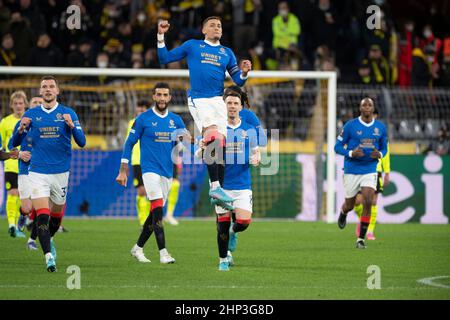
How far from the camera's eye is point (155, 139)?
14.2 meters

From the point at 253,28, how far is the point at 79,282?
1637 centimetres

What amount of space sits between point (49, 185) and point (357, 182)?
6.18m

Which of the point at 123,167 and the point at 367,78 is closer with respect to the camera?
the point at 123,167

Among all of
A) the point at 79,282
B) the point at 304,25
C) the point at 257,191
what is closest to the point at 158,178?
the point at 79,282

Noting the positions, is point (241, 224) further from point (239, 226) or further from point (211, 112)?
point (211, 112)

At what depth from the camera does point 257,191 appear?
23.8 m

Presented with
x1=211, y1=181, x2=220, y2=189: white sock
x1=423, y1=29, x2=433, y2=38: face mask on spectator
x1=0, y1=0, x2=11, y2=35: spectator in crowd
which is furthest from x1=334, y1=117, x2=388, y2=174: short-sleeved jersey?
x1=0, y1=0, x2=11, y2=35: spectator in crowd

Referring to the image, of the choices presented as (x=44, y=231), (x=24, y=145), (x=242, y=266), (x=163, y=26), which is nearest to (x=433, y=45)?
(x=242, y=266)

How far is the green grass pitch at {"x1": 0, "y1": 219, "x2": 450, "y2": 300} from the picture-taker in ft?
35.0

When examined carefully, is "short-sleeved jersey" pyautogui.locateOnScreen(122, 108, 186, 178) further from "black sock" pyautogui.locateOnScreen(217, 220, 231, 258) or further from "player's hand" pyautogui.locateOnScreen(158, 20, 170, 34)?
"player's hand" pyautogui.locateOnScreen(158, 20, 170, 34)

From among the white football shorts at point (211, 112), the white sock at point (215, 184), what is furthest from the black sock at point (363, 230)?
the white sock at point (215, 184)

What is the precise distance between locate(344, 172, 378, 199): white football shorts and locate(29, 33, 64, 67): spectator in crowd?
9.70 meters

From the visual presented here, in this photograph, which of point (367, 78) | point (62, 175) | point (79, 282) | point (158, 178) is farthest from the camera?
point (367, 78)
